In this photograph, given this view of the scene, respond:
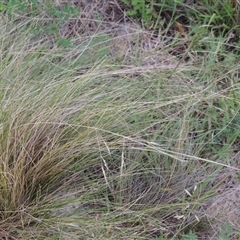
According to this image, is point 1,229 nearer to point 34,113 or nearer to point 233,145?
point 34,113

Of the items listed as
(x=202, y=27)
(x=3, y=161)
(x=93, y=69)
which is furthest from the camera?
(x=202, y=27)

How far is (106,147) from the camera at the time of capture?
211 cm

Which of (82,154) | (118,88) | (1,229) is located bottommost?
(1,229)

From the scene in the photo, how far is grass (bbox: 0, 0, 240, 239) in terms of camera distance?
2098mm

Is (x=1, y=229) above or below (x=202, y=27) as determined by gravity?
below

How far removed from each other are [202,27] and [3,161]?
1.19 m

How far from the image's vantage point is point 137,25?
9.18 ft

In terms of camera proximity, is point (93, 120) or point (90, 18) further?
point (90, 18)

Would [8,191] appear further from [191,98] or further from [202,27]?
[202,27]

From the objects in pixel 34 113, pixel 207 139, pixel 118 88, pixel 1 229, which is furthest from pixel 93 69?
pixel 1 229

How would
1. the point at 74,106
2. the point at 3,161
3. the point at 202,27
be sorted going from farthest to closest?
the point at 202,27, the point at 74,106, the point at 3,161

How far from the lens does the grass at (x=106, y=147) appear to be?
210 centimetres

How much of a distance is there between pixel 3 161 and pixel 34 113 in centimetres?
22

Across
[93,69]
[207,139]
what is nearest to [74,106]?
[93,69]
